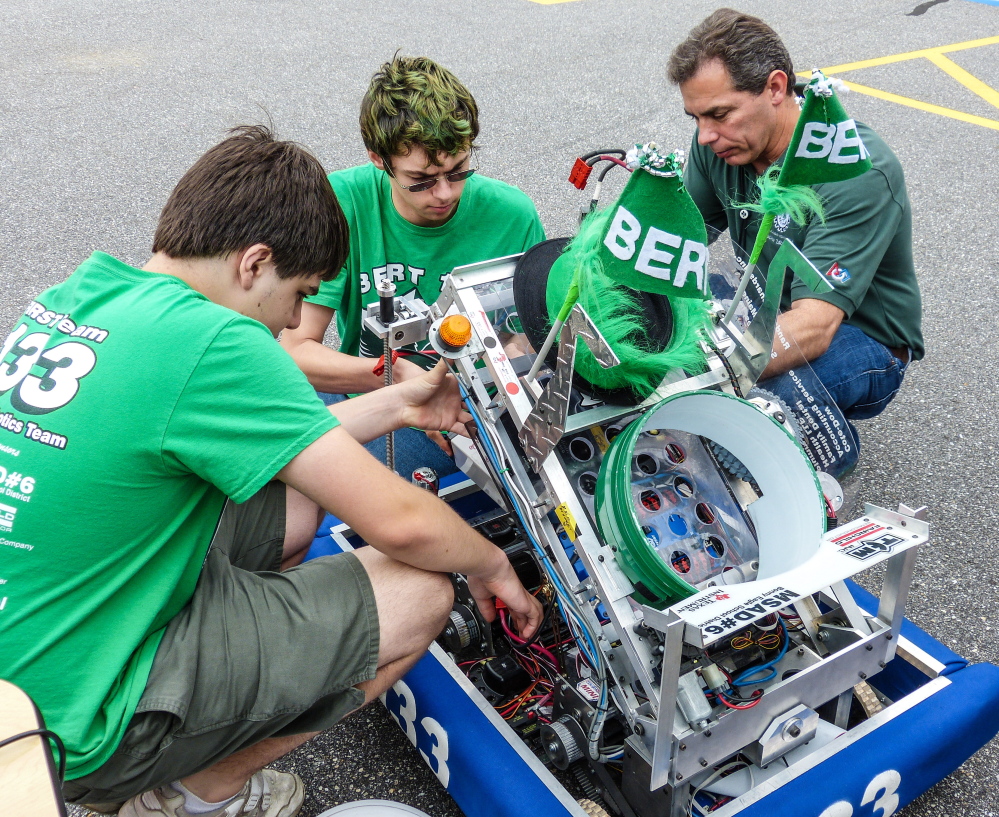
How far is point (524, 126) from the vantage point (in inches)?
216

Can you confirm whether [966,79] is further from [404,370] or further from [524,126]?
[404,370]

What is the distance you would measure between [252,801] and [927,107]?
5911 millimetres

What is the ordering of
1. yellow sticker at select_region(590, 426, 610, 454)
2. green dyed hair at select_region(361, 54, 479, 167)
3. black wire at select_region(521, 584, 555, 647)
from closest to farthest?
1. yellow sticker at select_region(590, 426, 610, 454)
2. black wire at select_region(521, 584, 555, 647)
3. green dyed hair at select_region(361, 54, 479, 167)

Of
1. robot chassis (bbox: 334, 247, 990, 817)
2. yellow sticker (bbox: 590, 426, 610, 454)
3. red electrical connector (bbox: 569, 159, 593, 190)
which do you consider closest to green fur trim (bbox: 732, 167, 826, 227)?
robot chassis (bbox: 334, 247, 990, 817)

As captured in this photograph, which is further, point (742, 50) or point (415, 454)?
point (415, 454)

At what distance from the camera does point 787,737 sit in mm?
1772

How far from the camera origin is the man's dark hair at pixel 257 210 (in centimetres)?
167

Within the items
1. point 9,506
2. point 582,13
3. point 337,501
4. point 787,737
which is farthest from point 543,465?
point 582,13

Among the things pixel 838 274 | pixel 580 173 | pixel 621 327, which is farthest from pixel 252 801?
pixel 838 274

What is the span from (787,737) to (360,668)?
86 centimetres

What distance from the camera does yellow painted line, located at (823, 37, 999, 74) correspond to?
21.0 feet

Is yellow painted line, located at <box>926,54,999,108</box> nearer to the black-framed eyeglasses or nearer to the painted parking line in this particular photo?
the painted parking line

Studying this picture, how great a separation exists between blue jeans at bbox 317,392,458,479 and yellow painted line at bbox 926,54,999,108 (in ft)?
16.9

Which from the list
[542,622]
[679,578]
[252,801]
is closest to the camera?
[679,578]
